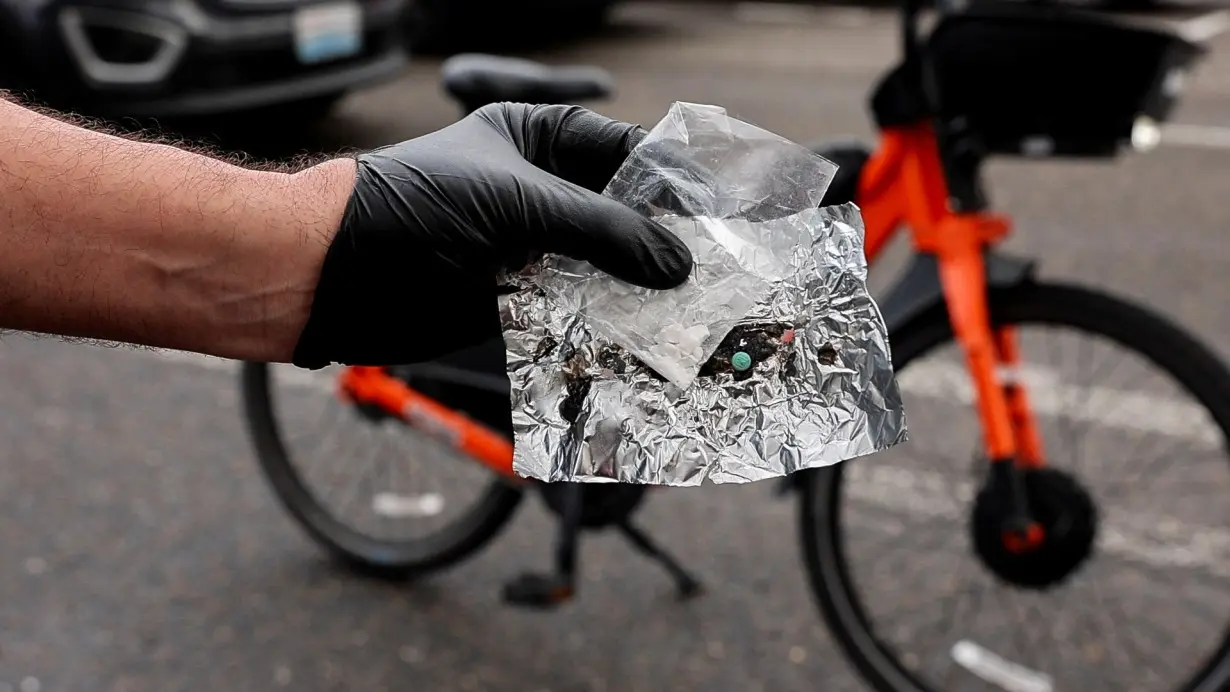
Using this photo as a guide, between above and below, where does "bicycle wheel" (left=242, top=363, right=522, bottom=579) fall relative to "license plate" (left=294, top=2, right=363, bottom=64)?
above

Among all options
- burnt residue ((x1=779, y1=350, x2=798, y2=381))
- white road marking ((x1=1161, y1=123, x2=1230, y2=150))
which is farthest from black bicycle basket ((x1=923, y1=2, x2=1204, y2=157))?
white road marking ((x1=1161, y1=123, x2=1230, y2=150))

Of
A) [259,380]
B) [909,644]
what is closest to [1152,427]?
[909,644]

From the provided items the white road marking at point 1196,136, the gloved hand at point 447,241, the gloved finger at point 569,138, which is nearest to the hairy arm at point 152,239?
the gloved hand at point 447,241

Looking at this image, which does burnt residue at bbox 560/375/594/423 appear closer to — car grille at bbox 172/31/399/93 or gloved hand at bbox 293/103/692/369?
gloved hand at bbox 293/103/692/369

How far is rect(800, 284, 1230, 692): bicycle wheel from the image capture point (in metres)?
1.98

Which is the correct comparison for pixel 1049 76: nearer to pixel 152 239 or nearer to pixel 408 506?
pixel 152 239

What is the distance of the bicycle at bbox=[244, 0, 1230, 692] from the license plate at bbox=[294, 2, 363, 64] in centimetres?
344

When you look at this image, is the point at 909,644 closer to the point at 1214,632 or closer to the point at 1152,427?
the point at 1214,632

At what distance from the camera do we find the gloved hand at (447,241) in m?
1.05

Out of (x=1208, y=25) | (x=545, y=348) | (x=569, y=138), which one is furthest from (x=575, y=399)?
(x=1208, y=25)

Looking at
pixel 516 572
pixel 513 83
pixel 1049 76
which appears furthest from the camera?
pixel 516 572

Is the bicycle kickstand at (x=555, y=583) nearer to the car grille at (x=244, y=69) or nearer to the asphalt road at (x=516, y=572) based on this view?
the asphalt road at (x=516, y=572)

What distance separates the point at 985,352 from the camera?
6.48 feet

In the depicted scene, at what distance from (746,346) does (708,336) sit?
0.14ft
